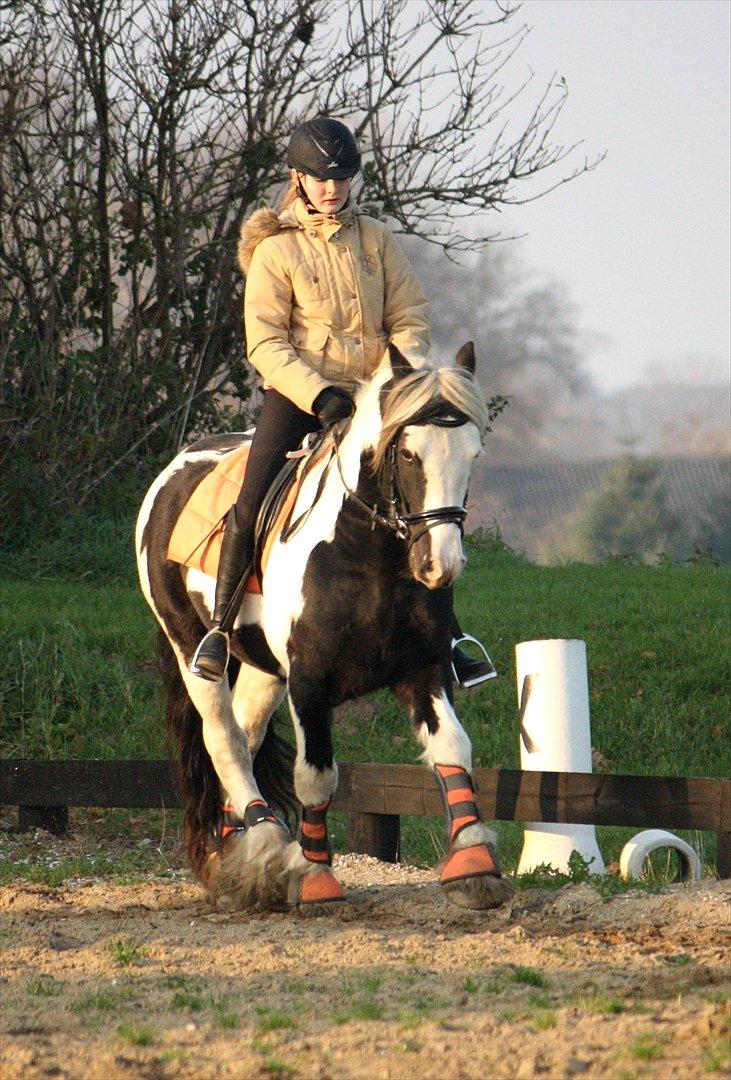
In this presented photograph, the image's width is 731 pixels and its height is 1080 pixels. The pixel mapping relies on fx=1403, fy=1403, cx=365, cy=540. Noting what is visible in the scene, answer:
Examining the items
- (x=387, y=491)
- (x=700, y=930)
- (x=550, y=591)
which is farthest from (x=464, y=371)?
(x=550, y=591)

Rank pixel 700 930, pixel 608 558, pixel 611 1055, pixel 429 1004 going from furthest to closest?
1. pixel 608 558
2. pixel 700 930
3. pixel 429 1004
4. pixel 611 1055

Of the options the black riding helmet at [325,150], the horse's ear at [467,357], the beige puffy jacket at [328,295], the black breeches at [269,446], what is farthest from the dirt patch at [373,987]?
the black riding helmet at [325,150]

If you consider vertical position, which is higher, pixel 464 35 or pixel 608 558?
pixel 464 35

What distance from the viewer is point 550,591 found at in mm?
13141

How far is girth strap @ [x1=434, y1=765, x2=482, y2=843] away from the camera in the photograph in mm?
5164

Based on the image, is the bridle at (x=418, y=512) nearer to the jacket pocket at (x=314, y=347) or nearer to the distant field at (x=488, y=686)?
the jacket pocket at (x=314, y=347)

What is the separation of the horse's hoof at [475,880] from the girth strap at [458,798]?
4.1 inches

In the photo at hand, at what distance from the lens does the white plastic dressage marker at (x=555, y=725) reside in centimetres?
628

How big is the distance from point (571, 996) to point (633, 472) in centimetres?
1815

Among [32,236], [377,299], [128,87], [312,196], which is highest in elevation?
[128,87]

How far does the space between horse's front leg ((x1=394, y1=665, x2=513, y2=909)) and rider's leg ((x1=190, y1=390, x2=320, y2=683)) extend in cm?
93

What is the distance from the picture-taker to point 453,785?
5176 millimetres

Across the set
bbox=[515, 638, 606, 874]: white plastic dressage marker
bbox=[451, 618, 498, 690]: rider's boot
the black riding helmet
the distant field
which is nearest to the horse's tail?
bbox=[515, 638, 606, 874]: white plastic dressage marker

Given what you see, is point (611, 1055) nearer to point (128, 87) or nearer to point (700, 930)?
point (700, 930)
